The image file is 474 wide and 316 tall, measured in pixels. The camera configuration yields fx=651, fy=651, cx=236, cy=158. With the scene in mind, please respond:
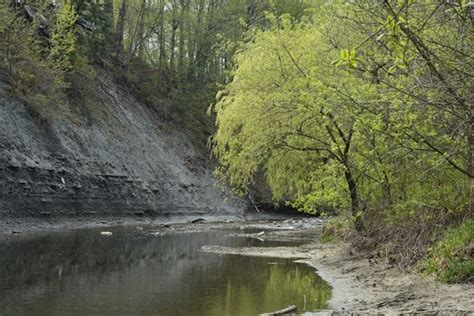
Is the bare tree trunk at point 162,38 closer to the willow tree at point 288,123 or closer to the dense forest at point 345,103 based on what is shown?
the dense forest at point 345,103

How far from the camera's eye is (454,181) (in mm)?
11719

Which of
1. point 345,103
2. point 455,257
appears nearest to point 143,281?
point 345,103

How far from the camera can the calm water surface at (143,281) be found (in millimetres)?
9547

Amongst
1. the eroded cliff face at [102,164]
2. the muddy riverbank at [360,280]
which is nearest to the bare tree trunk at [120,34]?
the eroded cliff face at [102,164]

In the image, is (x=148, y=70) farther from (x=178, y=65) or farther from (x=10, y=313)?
(x=10, y=313)

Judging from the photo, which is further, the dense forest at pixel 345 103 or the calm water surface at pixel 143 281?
the calm water surface at pixel 143 281

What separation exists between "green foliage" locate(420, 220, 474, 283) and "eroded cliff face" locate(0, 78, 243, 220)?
1640cm

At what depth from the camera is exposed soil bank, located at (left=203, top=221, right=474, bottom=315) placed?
8.46 meters

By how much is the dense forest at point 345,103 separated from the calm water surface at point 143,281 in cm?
217

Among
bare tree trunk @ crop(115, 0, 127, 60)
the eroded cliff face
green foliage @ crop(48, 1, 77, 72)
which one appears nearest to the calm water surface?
the eroded cliff face

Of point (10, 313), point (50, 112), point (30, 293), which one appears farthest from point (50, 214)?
point (10, 313)

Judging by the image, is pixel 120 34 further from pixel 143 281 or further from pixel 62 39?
pixel 143 281

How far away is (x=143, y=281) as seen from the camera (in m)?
12.0

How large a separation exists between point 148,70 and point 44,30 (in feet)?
42.8
